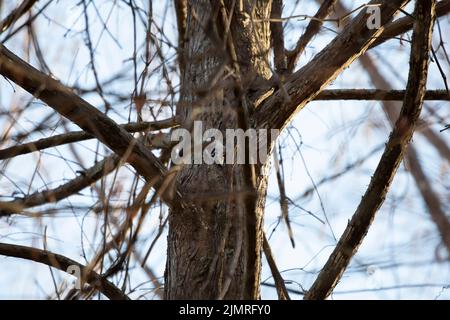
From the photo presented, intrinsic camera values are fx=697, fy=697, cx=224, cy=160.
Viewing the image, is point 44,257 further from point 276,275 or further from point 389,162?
point 389,162

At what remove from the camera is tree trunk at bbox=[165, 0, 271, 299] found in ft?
7.50

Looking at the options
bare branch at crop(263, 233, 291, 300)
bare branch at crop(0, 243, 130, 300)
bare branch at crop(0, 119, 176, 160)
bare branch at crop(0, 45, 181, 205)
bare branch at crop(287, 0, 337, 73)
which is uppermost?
bare branch at crop(287, 0, 337, 73)

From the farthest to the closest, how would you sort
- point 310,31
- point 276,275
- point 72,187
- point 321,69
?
1. point 72,187
2. point 310,31
3. point 276,275
4. point 321,69

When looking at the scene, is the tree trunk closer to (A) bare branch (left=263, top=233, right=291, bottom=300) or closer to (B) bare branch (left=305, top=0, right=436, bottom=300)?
(B) bare branch (left=305, top=0, right=436, bottom=300)

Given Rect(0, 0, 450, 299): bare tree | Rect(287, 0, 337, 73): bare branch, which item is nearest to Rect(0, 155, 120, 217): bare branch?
Rect(0, 0, 450, 299): bare tree

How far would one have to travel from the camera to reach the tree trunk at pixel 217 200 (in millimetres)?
2285

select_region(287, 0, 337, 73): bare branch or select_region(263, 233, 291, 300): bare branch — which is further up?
select_region(287, 0, 337, 73): bare branch

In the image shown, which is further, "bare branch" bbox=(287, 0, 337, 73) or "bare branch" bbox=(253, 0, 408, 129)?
"bare branch" bbox=(287, 0, 337, 73)

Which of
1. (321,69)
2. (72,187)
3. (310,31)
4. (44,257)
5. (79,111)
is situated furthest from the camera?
(72,187)

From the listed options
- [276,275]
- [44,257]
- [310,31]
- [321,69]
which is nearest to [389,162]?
[321,69]

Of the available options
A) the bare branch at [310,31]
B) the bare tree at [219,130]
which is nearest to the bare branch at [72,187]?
the bare tree at [219,130]

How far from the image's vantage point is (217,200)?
241 cm

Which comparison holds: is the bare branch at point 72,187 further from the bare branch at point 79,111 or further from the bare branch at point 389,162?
the bare branch at point 389,162
